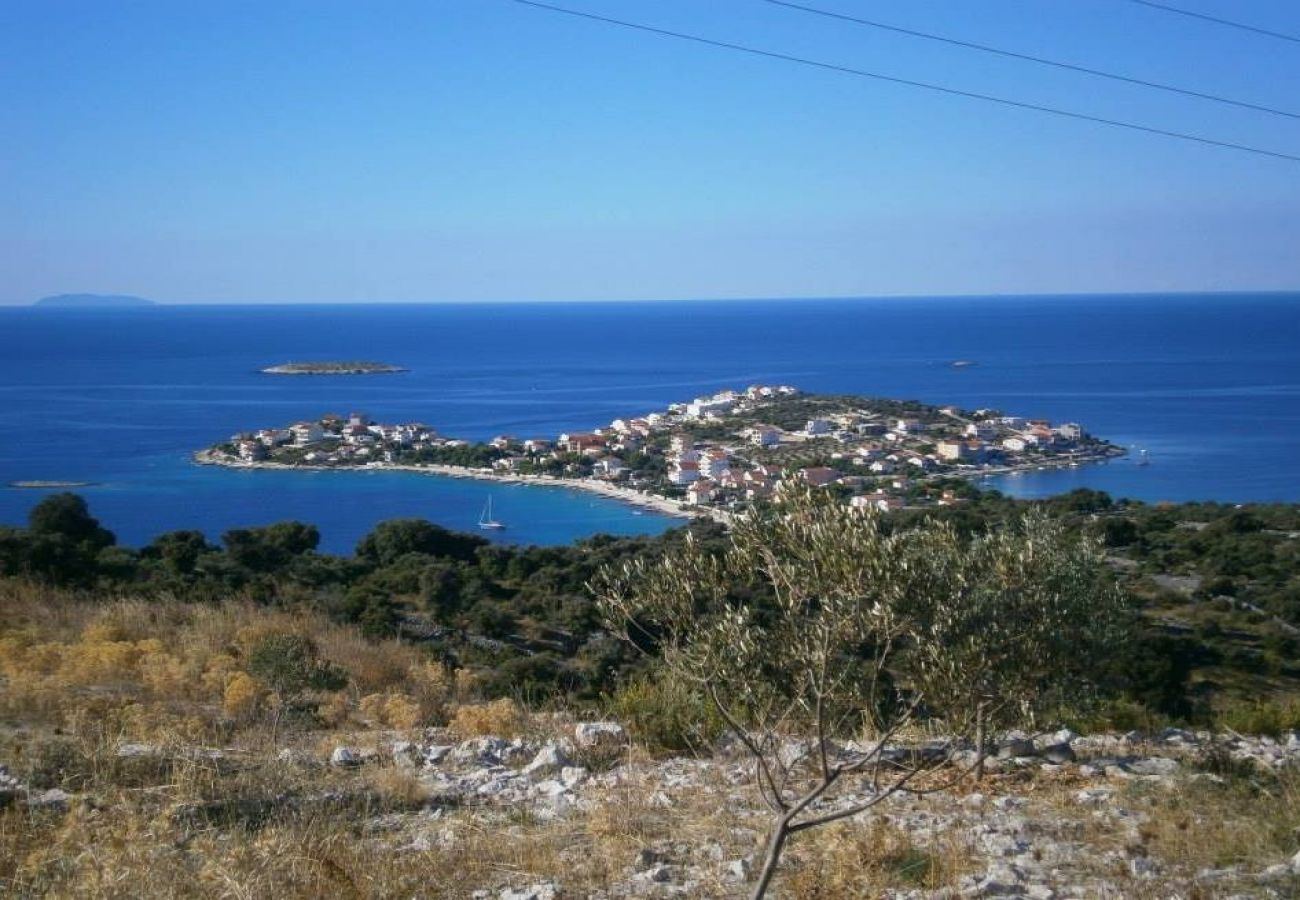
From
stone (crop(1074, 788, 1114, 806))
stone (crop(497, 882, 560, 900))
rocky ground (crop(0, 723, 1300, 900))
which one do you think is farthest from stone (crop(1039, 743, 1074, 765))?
stone (crop(497, 882, 560, 900))

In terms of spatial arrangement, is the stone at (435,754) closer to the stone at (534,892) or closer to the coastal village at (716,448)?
the stone at (534,892)

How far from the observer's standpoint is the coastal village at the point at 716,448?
36500 millimetres

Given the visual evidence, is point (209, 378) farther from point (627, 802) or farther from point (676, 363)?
point (627, 802)

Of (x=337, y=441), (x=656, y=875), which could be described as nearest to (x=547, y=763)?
(x=656, y=875)

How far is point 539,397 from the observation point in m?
73.6

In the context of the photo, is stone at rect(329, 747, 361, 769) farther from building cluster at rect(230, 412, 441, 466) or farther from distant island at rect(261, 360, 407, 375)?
distant island at rect(261, 360, 407, 375)

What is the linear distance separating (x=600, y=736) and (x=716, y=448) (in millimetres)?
34690

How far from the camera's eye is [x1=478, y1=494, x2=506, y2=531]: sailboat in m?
31.9

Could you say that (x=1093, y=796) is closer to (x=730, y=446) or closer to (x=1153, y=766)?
(x=1153, y=766)

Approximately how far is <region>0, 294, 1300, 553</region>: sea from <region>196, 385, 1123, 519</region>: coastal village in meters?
1.60

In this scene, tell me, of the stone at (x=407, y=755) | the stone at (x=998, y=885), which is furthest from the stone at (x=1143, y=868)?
the stone at (x=407, y=755)

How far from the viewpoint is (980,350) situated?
4523 inches

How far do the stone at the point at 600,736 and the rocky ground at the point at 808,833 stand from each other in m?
0.01

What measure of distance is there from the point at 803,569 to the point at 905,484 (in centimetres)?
2972
